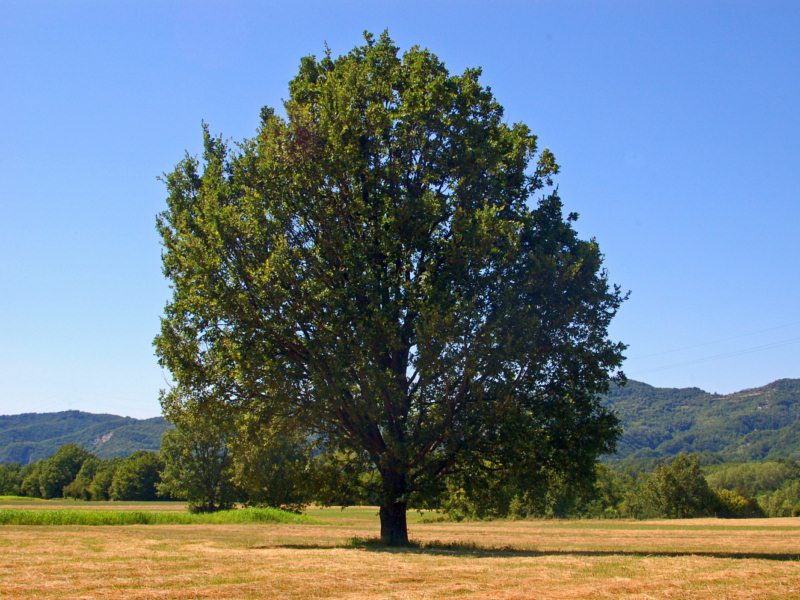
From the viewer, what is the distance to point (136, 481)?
129625mm

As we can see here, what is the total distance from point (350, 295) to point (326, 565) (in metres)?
9.76

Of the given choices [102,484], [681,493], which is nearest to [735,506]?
[681,493]

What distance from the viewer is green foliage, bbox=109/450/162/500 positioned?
12962 cm

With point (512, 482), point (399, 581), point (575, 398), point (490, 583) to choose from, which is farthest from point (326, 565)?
point (575, 398)

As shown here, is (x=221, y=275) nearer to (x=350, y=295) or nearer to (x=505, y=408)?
(x=350, y=295)

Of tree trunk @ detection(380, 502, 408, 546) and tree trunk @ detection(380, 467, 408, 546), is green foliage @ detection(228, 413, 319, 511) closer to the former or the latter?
tree trunk @ detection(380, 467, 408, 546)

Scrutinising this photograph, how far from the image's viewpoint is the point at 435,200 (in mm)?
25641

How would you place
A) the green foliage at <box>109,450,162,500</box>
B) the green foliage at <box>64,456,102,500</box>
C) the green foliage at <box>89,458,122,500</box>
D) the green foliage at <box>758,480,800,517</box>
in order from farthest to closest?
the green foliage at <box>64,456,102,500</box> < the green foliage at <box>89,458,122,500</box> < the green foliage at <box>109,450,162,500</box> < the green foliage at <box>758,480,800,517</box>

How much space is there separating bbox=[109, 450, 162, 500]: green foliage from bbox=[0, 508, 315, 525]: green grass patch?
263ft

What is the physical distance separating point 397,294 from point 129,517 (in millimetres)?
35109


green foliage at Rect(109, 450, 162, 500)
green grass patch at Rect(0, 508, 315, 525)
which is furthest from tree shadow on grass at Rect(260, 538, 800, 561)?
green foliage at Rect(109, 450, 162, 500)

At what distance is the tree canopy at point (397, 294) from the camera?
2466cm

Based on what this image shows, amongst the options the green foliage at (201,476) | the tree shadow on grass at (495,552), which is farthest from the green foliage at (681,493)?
the tree shadow on grass at (495,552)

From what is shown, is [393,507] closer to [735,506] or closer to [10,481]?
[735,506]
